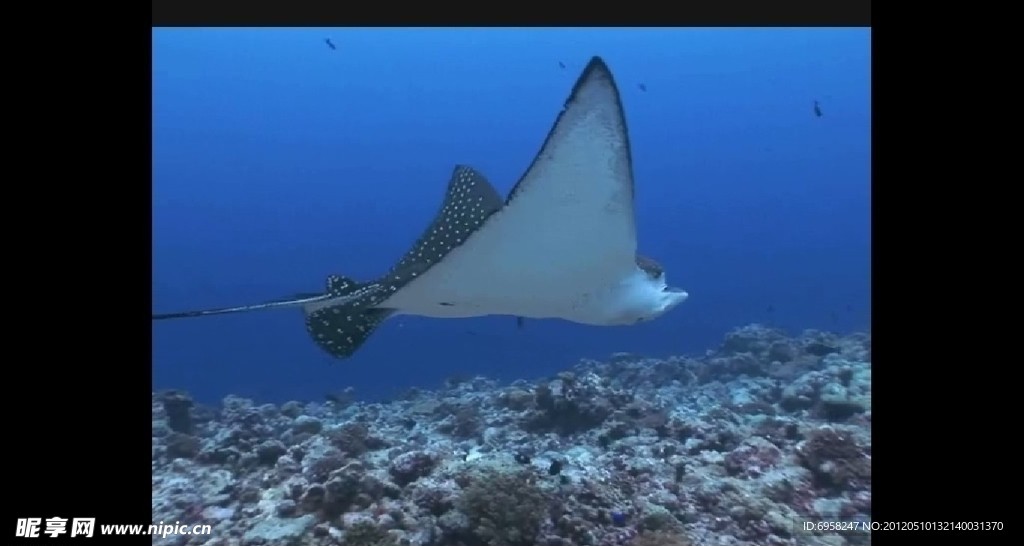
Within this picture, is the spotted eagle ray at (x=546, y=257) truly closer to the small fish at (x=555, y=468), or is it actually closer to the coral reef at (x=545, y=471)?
the coral reef at (x=545, y=471)

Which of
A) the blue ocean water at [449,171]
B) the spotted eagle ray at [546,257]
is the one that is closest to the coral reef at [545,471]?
the spotted eagle ray at [546,257]

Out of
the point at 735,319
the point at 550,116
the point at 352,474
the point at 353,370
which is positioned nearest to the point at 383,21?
the point at 352,474

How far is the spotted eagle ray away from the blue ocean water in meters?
29.2

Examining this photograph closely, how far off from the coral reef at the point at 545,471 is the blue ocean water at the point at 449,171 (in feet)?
80.4

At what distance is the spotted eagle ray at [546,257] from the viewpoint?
3.05 m

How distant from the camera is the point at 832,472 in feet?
17.9

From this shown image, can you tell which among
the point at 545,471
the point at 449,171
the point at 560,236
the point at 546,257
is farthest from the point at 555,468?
the point at 449,171

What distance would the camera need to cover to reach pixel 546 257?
370 centimetres

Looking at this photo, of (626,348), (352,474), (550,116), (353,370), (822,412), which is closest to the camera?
(352,474)

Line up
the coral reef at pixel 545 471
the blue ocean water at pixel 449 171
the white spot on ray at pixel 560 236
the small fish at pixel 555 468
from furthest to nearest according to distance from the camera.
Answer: the blue ocean water at pixel 449 171 → the small fish at pixel 555 468 → the coral reef at pixel 545 471 → the white spot on ray at pixel 560 236
